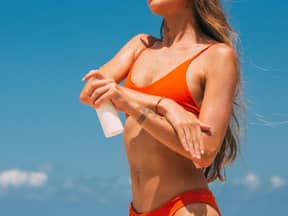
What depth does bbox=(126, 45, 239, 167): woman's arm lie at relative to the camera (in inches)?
161

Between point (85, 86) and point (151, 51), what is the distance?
78 cm

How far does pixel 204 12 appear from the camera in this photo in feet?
16.1

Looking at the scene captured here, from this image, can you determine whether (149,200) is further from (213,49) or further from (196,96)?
(213,49)

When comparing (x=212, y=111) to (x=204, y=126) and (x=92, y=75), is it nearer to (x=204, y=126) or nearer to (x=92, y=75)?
(x=204, y=126)

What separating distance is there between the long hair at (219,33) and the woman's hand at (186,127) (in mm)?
949

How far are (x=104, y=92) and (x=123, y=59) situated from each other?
968 mm

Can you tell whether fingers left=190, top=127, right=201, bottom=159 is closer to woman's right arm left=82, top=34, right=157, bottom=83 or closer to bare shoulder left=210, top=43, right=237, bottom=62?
bare shoulder left=210, top=43, right=237, bottom=62

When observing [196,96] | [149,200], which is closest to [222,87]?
[196,96]

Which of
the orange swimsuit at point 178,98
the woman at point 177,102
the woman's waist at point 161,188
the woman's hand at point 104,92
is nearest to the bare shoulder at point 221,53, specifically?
the woman at point 177,102

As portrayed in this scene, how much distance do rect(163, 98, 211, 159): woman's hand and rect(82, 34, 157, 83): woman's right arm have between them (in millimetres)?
1029

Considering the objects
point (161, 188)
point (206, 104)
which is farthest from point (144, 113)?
point (161, 188)

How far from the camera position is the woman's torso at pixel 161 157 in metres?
4.42

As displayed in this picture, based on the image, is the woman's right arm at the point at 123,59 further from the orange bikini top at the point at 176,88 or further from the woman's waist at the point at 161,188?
the woman's waist at the point at 161,188

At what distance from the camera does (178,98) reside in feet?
14.5
